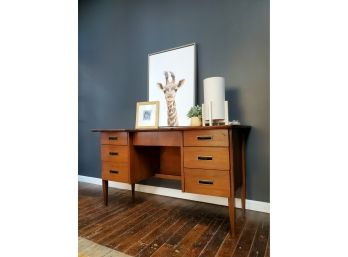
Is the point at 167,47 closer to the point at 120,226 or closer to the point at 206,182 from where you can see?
the point at 206,182

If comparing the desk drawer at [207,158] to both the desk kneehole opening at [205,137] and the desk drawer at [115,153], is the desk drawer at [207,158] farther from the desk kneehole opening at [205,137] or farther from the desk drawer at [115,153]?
the desk drawer at [115,153]

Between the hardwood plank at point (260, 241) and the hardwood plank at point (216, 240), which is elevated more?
the hardwood plank at point (260, 241)

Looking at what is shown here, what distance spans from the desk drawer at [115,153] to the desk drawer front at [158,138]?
0.14m

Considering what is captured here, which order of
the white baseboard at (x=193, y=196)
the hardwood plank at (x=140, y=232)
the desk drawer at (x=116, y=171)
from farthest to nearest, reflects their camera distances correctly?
the desk drawer at (x=116, y=171) → the white baseboard at (x=193, y=196) → the hardwood plank at (x=140, y=232)

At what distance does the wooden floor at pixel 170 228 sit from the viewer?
1.24 m

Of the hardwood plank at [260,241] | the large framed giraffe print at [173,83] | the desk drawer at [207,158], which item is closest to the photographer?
the hardwood plank at [260,241]

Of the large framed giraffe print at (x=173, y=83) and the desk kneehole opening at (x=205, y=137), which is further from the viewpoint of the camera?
the large framed giraffe print at (x=173, y=83)

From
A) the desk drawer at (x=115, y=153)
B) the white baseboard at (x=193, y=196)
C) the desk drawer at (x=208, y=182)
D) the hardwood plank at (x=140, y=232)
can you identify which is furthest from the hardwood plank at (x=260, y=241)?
the desk drawer at (x=115, y=153)

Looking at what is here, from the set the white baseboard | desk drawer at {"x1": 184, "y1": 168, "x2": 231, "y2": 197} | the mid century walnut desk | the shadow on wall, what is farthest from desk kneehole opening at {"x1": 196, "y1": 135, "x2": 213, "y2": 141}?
the white baseboard

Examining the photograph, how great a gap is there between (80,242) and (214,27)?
2.19 metres

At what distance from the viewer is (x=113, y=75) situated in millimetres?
2748

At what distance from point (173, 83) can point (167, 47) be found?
1.47 feet
